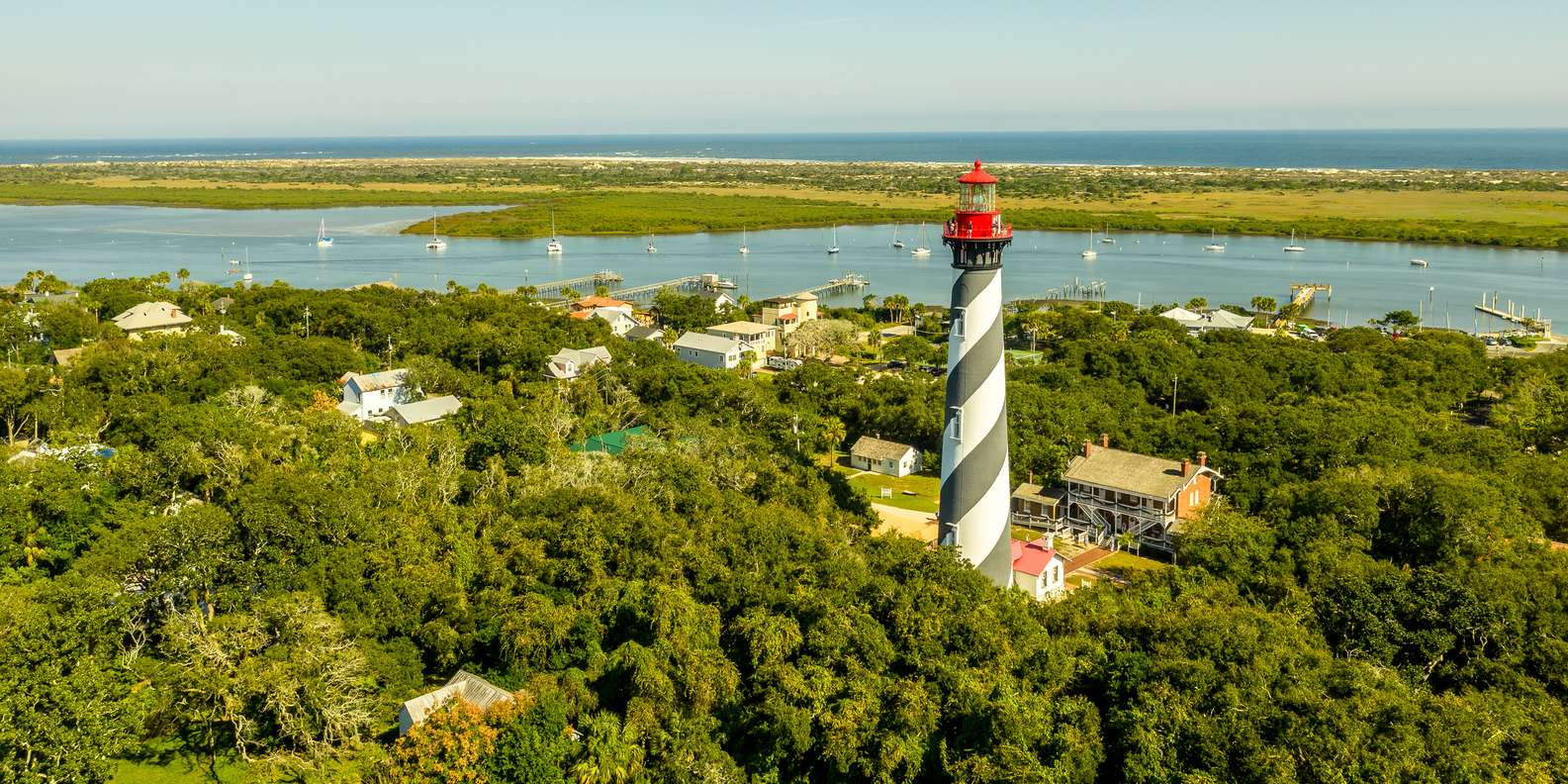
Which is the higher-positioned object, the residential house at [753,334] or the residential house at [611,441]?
the residential house at [753,334]

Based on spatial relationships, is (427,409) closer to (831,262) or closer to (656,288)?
(656,288)

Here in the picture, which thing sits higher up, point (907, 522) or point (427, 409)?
point (427, 409)

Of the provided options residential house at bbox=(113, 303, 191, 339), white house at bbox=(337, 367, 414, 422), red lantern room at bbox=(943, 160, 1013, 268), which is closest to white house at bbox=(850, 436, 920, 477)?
white house at bbox=(337, 367, 414, 422)

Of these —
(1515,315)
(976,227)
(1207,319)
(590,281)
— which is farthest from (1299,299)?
(976,227)

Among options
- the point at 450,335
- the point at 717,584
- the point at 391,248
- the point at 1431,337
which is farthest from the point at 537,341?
the point at 391,248

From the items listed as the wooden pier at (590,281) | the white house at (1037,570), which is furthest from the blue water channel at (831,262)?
the white house at (1037,570)

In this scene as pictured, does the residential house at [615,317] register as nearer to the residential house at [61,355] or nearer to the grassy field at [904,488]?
the residential house at [61,355]

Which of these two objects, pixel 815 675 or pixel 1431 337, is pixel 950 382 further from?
pixel 1431 337
